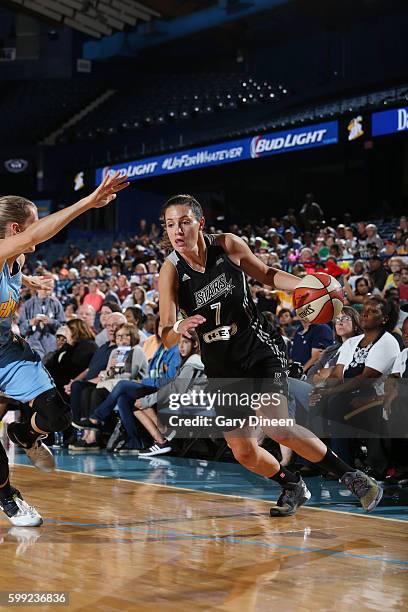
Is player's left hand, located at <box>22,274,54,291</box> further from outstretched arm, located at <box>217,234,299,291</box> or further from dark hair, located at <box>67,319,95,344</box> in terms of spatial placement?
dark hair, located at <box>67,319,95,344</box>

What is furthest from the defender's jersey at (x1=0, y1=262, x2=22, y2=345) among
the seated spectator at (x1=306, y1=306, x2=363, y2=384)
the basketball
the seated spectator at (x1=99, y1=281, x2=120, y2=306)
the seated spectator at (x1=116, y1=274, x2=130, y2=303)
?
the seated spectator at (x1=116, y1=274, x2=130, y2=303)

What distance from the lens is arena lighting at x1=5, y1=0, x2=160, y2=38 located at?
30.8m

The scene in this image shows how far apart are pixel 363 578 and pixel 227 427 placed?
60.3 inches

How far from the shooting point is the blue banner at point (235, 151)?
69.7 ft

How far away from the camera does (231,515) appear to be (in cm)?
521

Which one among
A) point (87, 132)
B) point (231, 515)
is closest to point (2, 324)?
point (231, 515)

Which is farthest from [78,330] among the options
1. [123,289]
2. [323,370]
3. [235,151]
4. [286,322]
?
[235,151]

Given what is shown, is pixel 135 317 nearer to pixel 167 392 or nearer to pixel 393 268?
pixel 167 392

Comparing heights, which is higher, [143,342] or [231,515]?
[143,342]

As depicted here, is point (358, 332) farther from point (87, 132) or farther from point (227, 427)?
point (87, 132)

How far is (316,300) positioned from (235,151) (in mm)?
19568

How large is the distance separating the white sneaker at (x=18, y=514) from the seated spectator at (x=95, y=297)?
9.30m

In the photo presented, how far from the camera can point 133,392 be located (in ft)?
28.6

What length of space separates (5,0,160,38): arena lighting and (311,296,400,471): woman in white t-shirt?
2678 cm
